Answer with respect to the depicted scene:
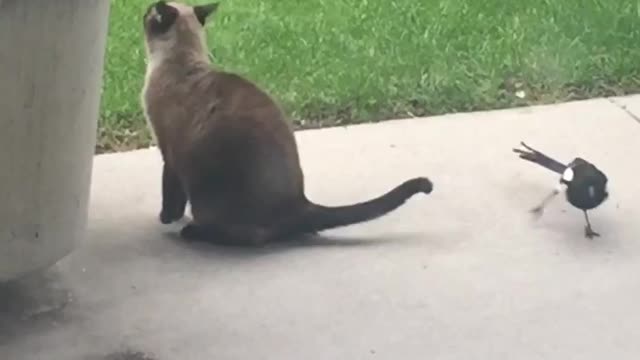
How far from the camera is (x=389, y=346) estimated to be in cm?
374

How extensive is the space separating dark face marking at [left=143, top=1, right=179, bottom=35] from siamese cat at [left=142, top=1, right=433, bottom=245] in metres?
0.04

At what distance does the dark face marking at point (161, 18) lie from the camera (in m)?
4.47

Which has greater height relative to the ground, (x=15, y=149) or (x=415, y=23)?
(x=15, y=149)

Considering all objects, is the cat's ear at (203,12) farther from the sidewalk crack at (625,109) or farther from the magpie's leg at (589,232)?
the sidewalk crack at (625,109)

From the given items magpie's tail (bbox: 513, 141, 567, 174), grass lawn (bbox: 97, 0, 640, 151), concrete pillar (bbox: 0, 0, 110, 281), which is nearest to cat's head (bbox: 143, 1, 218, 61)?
grass lawn (bbox: 97, 0, 640, 151)

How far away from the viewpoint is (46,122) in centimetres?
351

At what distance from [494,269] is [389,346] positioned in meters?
0.57

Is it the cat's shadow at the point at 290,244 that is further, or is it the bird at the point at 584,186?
the bird at the point at 584,186

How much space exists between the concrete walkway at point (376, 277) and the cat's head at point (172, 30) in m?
0.48

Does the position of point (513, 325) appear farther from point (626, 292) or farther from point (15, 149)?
point (15, 149)

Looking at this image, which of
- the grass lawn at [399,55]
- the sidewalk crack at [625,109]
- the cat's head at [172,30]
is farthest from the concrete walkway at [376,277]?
the cat's head at [172,30]

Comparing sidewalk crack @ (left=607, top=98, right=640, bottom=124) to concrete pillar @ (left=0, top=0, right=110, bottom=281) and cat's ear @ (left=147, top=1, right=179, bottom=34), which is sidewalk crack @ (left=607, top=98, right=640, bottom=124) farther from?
concrete pillar @ (left=0, top=0, right=110, bottom=281)

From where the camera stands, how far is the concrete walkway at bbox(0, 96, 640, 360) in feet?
12.3

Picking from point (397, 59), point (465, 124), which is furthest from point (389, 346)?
point (397, 59)
